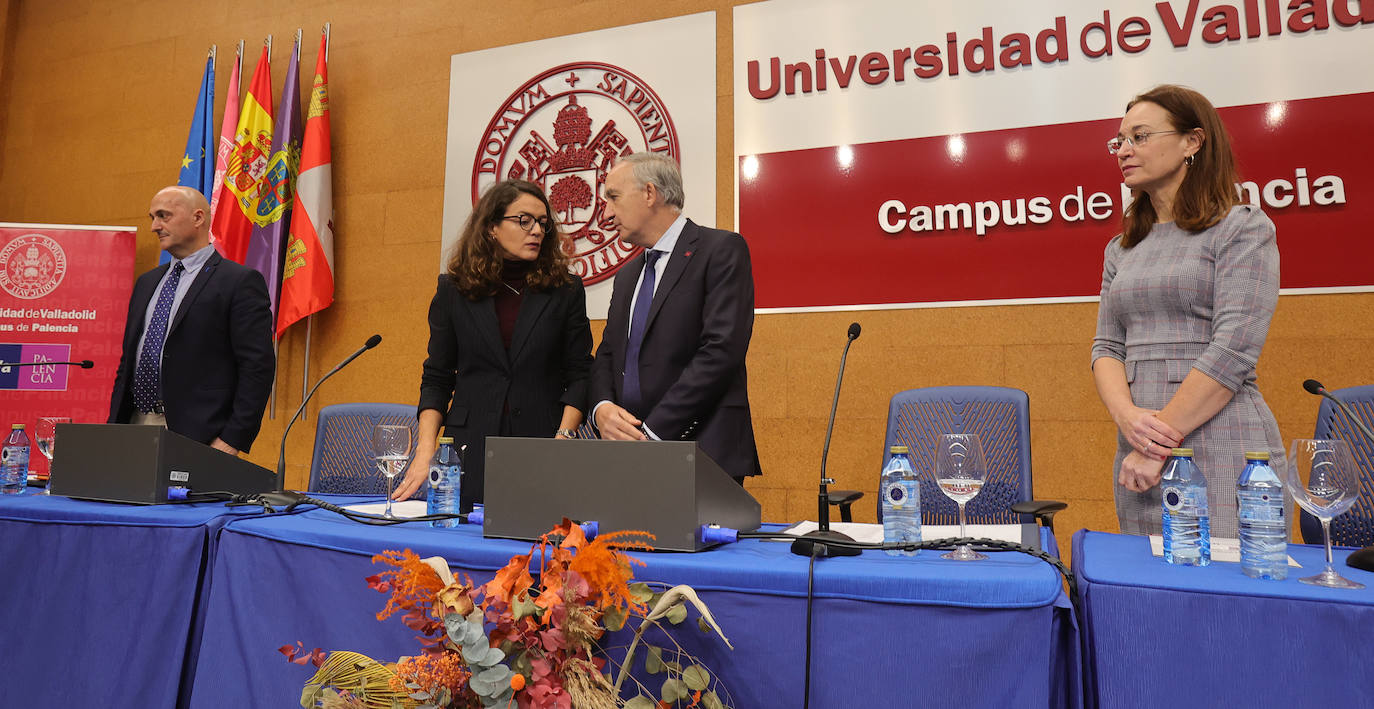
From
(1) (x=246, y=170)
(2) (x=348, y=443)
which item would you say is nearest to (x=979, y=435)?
(2) (x=348, y=443)

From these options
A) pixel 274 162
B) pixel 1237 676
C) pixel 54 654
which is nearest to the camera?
pixel 1237 676

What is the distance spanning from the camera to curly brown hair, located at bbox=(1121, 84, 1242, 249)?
172 cm

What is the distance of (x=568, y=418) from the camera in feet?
7.13

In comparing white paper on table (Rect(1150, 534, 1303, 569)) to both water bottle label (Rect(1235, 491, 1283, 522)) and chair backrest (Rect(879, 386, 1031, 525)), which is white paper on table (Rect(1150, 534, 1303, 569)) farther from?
chair backrest (Rect(879, 386, 1031, 525))

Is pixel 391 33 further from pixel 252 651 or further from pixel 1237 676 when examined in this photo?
pixel 1237 676

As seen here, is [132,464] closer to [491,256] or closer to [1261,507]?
[491,256]

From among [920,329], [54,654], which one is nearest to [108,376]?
[54,654]

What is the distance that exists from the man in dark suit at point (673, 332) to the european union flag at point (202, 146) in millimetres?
3304

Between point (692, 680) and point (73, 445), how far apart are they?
163cm

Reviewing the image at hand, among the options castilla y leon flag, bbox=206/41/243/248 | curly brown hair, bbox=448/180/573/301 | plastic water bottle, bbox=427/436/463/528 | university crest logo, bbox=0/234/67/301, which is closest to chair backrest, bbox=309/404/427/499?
curly brown hair, bbox=448/180/573/301

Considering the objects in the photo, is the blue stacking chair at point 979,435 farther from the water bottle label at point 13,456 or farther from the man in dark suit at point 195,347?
the water bottle label at point 13,456

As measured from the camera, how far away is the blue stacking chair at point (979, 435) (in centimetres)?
235

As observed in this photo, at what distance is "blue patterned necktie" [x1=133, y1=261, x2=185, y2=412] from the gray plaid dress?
2.65m

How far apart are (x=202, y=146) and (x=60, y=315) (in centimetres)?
115
